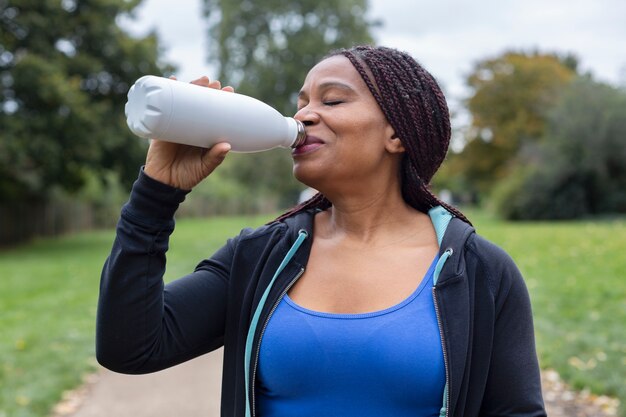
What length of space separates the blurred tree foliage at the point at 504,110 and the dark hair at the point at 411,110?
3704 centimetres

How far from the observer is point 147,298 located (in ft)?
5.84

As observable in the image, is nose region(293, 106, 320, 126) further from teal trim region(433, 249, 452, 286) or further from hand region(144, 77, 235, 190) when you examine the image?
teal trim region(433, 249, 452, 286)

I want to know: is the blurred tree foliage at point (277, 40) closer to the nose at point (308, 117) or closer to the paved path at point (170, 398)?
the paved path at point (170, 398)

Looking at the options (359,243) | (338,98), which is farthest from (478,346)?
(338,98)

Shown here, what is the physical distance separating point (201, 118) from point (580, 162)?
32.3 m

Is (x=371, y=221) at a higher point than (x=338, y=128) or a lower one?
lower

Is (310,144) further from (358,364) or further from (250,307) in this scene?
(358,364)

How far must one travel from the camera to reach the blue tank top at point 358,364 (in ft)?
5.81

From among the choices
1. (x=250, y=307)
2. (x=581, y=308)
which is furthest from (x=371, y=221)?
(x=581, y=308)

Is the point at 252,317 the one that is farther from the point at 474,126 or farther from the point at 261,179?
the point at 474,126

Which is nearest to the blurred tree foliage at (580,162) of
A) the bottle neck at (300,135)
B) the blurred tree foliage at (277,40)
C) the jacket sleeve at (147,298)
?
the blurred tree foliage at (277,40)

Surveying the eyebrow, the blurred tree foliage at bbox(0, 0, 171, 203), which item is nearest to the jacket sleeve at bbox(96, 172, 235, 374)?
the eyebrow

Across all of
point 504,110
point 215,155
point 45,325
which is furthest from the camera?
point 504,110

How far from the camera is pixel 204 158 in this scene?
70.4 inches
